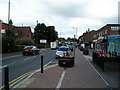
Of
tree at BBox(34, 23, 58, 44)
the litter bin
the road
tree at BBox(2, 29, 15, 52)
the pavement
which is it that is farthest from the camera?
tree at BBox(34, 23, 58, 44)

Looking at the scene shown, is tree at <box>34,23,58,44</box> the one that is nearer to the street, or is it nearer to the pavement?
the street

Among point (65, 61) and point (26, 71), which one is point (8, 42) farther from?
point (65, 61)

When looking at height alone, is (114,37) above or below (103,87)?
above

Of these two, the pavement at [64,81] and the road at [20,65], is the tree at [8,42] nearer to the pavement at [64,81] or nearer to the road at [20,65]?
the road at [20,65]

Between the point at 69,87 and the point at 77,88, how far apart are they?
34 cm

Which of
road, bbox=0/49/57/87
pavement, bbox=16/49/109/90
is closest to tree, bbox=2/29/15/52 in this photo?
road, bbox=0/49/57/87

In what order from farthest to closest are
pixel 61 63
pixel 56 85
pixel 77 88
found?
pixel 61 63 < pixel 56 85 < pixel 77 88

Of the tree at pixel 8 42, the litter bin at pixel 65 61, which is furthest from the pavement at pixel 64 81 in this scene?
the tree at pixel 8 42

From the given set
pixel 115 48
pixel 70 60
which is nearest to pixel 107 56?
pixel 115 48

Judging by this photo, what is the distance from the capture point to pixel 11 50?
33219 mm

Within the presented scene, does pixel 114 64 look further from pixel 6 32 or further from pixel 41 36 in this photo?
pixel 41 36

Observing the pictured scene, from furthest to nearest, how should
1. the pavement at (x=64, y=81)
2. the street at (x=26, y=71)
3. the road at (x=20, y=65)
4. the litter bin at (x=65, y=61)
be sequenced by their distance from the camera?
the litter bin at (x=65, y=61), the road at (x=20, y=65), the street at (x=26, y=71), the pavement at (x=64, y=81)

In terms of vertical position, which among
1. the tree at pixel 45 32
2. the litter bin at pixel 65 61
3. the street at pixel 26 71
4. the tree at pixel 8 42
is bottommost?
the street at pixel 26 71

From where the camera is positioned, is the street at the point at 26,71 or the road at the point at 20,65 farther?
the road at the point at 20,65
